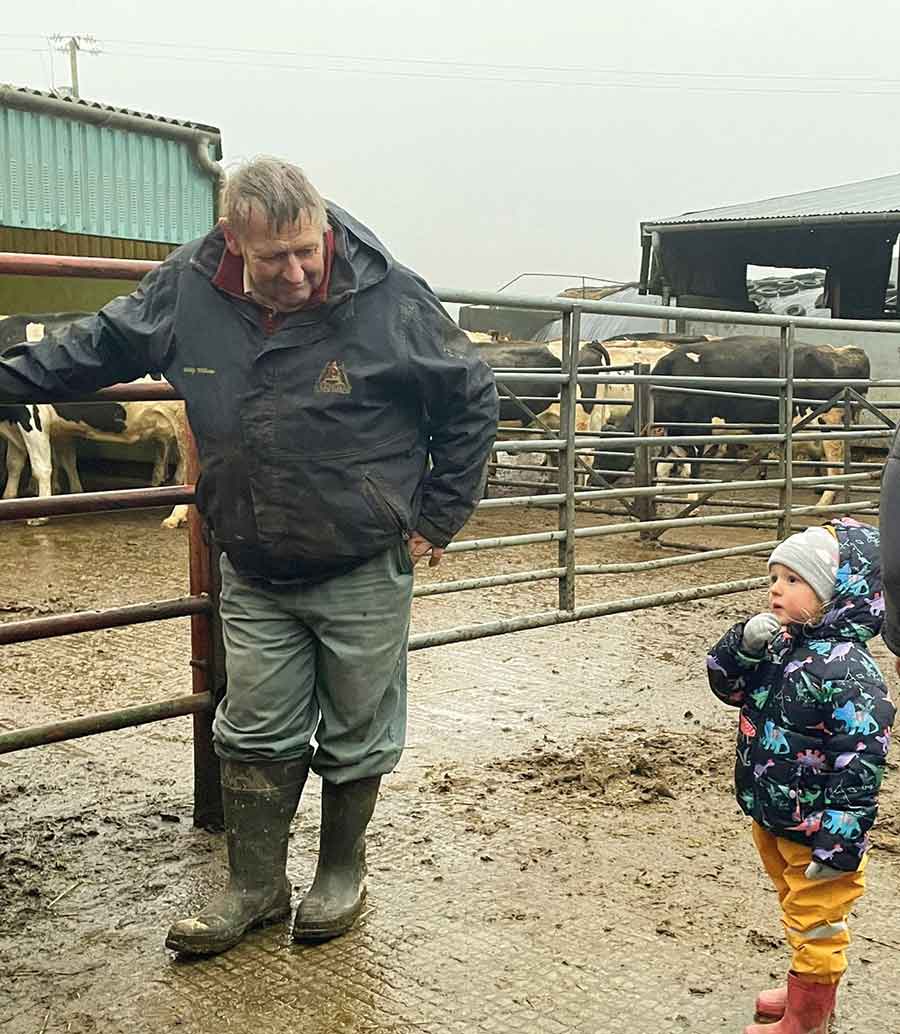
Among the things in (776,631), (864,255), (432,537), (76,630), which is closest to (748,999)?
(776,631)

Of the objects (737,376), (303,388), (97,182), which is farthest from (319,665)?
(737,376)

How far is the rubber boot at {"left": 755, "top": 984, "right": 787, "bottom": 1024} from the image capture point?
8.30 feet

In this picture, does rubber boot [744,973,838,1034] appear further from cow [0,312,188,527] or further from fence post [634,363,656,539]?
cow [0,312,188,527]

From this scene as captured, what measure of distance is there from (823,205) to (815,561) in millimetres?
16952

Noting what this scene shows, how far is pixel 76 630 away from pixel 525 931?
1251 mm

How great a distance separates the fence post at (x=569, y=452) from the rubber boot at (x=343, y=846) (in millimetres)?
2250

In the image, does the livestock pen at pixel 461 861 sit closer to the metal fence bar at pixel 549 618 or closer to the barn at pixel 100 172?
the metal fence bar at pixel 549 618

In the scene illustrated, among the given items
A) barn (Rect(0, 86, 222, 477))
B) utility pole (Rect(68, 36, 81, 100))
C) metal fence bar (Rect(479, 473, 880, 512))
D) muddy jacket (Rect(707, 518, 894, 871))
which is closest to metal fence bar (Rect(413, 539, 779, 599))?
metal fence bar (Rect(479, 473, 880, 512))

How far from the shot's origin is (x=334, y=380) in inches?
107

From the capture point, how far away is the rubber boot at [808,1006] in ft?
7.84

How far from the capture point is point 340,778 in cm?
295

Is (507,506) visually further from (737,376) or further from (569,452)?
(737,376)

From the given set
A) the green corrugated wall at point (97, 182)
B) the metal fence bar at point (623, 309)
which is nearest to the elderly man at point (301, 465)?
the metal fence bar at point (623, 309)

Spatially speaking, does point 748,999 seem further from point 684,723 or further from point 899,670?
point 684,723
